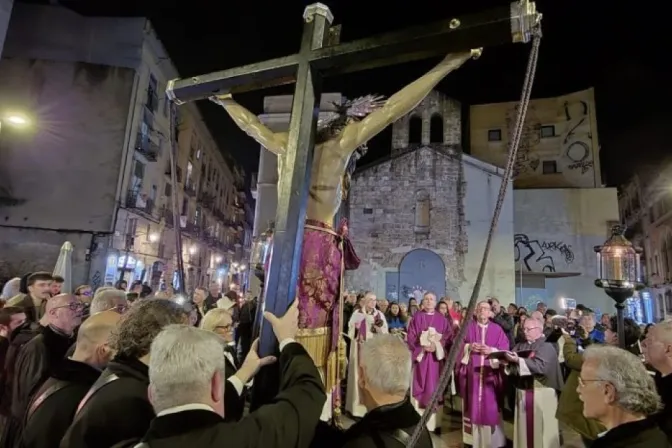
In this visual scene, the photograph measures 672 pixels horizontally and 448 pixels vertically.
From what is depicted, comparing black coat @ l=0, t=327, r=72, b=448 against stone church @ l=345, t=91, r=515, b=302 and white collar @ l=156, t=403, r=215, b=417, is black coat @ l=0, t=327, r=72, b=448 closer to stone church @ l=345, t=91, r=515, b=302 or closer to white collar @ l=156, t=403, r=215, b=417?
white collar @ l=156, t=403, r=215, b=417

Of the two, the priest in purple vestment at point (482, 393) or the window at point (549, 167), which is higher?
the window at point (549, 167)

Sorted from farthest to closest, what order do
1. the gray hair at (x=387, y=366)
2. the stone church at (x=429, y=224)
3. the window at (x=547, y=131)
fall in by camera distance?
the window at (x=547, y=131) → the stone church at (x=429, y=224) → the gray hair at (x=387, y=366)

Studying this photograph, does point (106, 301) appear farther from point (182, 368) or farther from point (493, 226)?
point (493, 226)

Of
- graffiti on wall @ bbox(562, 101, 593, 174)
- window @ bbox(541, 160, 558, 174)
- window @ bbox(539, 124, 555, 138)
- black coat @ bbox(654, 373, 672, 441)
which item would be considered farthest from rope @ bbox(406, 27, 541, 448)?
window @ bbox(539, 124, 555, 138)

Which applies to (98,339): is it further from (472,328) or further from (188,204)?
(188,204)

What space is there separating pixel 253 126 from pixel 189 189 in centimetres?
2997

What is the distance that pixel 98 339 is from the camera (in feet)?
7.32

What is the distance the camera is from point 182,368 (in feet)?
4.46

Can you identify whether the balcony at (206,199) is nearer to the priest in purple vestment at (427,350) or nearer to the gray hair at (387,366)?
the priest in purple vestment at (427,350)

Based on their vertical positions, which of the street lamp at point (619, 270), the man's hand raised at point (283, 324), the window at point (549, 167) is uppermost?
the window at point (549, 167)

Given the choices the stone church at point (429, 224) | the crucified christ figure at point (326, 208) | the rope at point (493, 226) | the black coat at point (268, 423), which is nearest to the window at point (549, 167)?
the stone church at point (429, 224)

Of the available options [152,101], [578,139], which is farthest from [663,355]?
[578,139]

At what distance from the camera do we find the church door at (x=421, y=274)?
20.7 meters

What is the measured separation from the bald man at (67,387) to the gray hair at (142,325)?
0.35 meters
